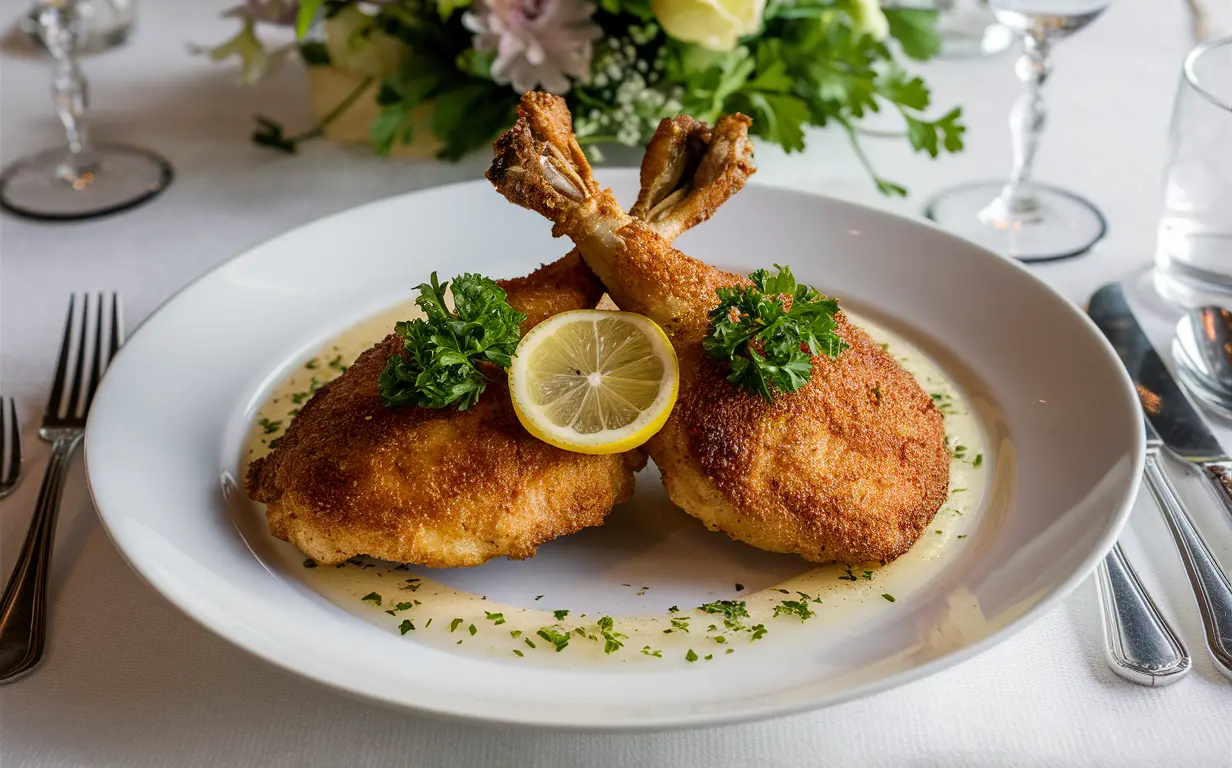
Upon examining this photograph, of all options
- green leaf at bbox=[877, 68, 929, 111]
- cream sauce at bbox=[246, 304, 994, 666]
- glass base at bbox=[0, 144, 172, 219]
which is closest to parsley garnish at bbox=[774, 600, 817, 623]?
cream sauce at bbox=[246, 304, 994, 666]

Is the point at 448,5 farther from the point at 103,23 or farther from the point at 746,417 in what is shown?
Answer: the point at 103,23

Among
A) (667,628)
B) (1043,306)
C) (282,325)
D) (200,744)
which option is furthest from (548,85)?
(200,744)

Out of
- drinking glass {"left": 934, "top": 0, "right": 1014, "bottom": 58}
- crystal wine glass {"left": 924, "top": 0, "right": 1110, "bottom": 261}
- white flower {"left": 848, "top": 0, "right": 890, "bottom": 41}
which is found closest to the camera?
crystal wine glass {"left": 924, "top": 0, "right": 1110, "bottom": 261}

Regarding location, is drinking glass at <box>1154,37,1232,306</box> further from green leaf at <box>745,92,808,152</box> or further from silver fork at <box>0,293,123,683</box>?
silver fork at <box>0,293,123,683</box>

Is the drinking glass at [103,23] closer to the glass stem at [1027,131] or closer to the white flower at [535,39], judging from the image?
the white flower at [535,39]

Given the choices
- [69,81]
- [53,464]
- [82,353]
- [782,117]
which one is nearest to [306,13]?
[69,81]
